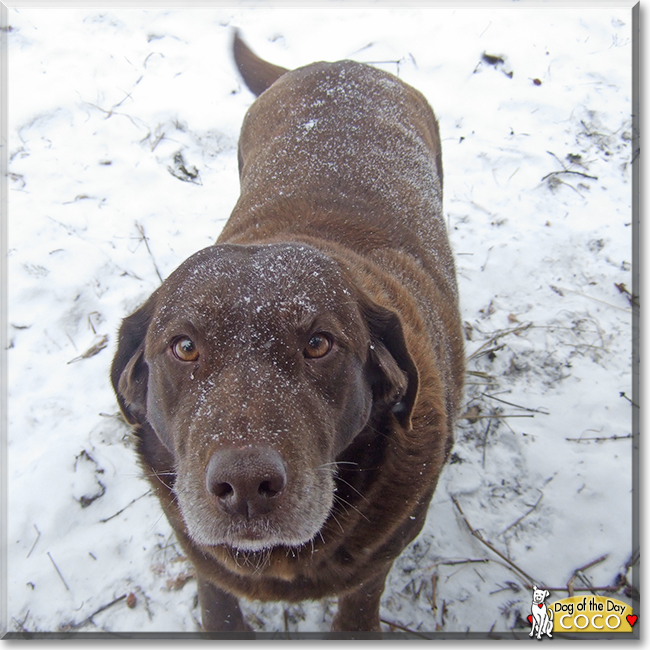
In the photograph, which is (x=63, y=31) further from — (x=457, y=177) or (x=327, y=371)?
Answer: (x=327, y=371)

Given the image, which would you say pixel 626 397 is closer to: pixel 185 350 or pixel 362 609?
pixel 362 609

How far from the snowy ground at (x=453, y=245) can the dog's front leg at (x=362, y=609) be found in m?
0.18

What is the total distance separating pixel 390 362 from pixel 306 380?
392 mm

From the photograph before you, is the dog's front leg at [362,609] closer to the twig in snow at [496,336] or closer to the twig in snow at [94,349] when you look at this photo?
the twig in snow at [496,336]

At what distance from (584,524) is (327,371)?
6.50ft

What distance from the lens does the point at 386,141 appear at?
288 centimetres

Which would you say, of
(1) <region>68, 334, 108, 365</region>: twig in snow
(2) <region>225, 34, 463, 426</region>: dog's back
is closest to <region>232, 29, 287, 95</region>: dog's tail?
(2) <region>225, 34, 463, 426</region>: dog's back

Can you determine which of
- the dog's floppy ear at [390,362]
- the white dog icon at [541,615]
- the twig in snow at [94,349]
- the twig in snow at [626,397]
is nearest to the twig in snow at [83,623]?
the twig in snow at [94,349]

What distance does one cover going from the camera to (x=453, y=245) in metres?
3.93

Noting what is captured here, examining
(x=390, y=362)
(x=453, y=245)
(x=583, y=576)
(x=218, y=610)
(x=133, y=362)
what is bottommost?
(x=583, y=576)

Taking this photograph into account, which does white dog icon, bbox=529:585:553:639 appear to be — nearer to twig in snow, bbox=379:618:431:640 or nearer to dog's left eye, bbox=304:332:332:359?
twig in snow, bbox=379:618:431:640

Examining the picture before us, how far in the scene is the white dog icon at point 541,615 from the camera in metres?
2.34

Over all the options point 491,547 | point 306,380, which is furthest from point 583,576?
point 306,380

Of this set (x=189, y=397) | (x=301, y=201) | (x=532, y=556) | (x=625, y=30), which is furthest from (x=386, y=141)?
(x=625, y=30)
